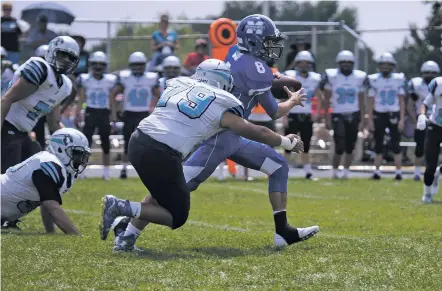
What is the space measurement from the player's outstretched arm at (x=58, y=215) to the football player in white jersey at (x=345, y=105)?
850 cm

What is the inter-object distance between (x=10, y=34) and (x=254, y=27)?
10.1m

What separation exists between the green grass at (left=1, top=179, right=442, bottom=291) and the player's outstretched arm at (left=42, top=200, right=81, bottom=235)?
15 cm

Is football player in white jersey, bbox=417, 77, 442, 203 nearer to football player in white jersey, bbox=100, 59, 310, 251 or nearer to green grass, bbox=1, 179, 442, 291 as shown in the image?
green grass, bbox=1, 179, 442, 291

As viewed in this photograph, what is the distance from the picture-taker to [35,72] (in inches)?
334

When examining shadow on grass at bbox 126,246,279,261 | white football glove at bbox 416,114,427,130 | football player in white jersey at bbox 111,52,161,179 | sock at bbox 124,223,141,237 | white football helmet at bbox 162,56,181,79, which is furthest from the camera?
football player in white jersey at bbox 111,52,161,179

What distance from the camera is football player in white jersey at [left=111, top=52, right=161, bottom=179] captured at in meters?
15.7

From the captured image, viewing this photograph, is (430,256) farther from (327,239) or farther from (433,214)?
(433,214)

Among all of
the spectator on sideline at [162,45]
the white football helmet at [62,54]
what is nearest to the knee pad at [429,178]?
the white football helmet at [62,54]

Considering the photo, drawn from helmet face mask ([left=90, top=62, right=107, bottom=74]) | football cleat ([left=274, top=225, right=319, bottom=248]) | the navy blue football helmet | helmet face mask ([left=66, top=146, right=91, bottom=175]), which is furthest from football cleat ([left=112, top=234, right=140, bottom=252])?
helmet face mask ([left=90, top=62, right=107, bottom=74])

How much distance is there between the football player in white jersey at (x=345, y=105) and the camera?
1586 cm

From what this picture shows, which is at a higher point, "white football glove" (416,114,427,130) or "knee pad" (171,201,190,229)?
"white football glove" (416,114,427,130)

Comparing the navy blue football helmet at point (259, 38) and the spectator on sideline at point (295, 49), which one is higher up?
the navy blue football helmet at point (259, 38)

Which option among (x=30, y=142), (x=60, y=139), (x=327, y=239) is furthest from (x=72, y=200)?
(x=327, y=239)

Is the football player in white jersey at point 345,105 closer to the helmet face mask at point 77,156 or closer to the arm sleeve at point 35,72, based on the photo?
the arm sleeve at point 35,72
